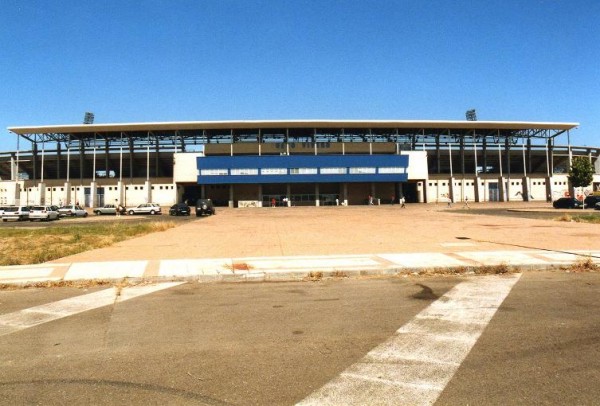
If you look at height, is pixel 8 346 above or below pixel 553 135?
below

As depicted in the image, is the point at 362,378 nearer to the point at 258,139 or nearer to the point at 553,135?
the point at 258,139

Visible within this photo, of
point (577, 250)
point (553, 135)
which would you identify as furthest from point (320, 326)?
point (553, 135)

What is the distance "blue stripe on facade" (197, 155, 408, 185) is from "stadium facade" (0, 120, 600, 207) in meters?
0.16

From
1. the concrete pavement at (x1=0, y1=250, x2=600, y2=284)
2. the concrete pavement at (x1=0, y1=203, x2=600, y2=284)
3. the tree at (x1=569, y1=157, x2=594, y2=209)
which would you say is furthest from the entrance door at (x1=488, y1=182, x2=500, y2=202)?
the concrete pavement at (x1=0, y1=250, x2=600, y2=284)

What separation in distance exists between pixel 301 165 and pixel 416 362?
215 ft

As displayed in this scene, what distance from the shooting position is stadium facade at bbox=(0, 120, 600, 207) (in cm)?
6944

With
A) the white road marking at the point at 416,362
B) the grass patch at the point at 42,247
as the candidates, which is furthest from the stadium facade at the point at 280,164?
the white road marking at the point at 416,362

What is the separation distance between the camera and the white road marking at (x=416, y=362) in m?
3.56

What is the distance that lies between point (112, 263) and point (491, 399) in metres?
10.1

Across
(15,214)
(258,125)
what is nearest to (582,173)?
(258,125)

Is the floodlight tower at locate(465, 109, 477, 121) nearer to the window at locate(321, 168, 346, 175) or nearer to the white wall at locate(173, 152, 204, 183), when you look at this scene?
the window at locate(321, 168, 346, 175)

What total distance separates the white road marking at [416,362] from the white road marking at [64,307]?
14.9ft

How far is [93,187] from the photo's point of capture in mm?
70375

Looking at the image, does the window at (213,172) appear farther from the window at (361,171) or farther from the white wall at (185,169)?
the window at (361,171)
